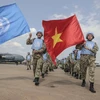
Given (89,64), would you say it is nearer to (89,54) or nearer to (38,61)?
(89,54)

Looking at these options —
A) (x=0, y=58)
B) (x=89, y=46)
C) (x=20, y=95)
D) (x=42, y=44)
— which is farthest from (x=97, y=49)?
(x=0, y=58)

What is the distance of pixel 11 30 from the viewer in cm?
888

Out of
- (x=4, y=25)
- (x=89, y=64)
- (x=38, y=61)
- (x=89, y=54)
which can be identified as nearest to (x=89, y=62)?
(x=89, y=64)

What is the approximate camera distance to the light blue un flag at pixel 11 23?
8766 millimetres

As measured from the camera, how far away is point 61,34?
348 inches

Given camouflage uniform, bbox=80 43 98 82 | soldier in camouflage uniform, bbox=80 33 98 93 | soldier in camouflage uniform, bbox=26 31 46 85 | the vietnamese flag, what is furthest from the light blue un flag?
camouflage uniform, bbox=80 43 98 82

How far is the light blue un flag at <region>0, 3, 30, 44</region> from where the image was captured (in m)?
8.77

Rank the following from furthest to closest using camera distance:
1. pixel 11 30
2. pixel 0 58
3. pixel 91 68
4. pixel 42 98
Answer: pixel 0 58 < pixel 11 30 < pixel 91 68 < pixel 42 98

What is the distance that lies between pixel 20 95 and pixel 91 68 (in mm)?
2947

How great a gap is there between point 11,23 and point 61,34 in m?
1.80

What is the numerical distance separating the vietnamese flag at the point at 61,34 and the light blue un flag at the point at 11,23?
0.79 meters

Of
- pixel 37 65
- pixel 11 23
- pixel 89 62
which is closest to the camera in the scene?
pixel 89 62

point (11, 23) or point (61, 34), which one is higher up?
point (11, 23)

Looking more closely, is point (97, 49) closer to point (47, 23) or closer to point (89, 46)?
point (89, 46)
